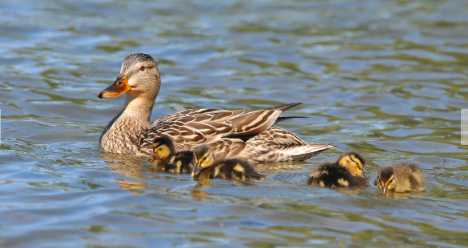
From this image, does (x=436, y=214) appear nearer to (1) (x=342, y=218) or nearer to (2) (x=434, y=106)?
(1) (x=342, y=218)

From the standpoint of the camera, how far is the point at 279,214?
7070mm

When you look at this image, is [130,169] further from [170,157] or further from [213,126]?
[213,126]

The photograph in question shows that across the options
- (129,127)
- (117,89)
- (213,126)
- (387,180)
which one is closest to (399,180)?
(387,180)

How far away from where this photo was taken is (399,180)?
301 inches

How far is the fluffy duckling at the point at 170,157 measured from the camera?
820 cm

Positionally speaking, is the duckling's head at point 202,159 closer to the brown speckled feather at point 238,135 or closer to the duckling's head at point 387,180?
the brown speckled feather at point 238,135

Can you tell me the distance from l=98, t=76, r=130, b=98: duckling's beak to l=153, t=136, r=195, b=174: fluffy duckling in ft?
2.27

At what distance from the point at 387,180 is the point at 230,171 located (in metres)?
0.98

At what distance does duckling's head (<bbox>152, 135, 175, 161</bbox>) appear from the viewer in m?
8.41

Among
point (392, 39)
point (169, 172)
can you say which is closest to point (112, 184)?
point (169, 172)

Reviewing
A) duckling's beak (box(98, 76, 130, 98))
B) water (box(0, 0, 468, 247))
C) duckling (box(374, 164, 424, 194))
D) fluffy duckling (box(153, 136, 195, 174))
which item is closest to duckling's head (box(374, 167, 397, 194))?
duckling (box(374, 164, 424, 194))

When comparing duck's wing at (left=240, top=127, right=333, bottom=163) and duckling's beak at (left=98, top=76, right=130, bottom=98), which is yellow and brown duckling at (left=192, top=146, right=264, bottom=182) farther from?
duckling's beak at (left=98, top=76, right=130, bottom=98)

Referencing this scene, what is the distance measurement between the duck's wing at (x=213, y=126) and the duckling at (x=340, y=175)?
103 centimetres

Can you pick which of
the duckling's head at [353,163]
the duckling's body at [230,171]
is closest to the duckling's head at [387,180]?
the duckling's head at [353,163]
